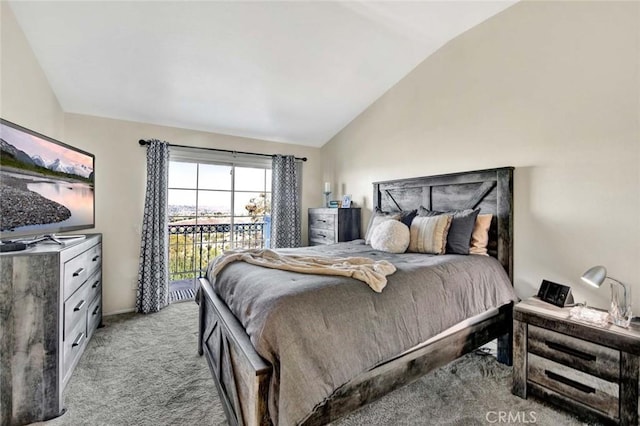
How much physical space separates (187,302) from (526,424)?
12.1ft

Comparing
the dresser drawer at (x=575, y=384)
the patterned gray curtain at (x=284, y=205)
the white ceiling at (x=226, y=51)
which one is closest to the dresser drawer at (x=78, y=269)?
the white ceiling at (x=226, y=51)

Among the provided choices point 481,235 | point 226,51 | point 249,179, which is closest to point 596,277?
point 481,235

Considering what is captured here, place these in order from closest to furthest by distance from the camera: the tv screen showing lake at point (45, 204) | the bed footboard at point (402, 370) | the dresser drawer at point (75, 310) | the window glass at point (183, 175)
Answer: the bed footboard at point (402, 370), the tv screen showing lake at point (45, 204), the dresser drawer at point (75, 310), the window glass at point (183, 175)

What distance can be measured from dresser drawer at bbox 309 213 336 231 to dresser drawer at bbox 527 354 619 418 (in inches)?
101

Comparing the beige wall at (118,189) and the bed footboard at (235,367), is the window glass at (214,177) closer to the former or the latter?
the beige wall at (118,189)

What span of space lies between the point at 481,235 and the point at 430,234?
438 mm

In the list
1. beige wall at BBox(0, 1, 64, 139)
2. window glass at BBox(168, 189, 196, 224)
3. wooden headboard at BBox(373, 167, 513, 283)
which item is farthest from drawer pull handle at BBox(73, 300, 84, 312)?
wooden headboard at BBox(373, 167, 513, 283)

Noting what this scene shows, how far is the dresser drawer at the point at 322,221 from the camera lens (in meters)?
4.00

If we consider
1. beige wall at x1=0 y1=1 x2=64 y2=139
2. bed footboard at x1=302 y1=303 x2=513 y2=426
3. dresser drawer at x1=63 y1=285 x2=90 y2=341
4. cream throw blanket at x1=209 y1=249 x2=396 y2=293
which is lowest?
bed footboard at x1=302 y1=303 x2=513 y2=426

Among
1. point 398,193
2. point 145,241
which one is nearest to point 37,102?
point 145,241

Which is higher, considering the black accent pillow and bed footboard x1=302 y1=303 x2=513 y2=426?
the black accent pillow

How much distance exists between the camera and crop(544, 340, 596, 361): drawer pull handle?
1680 millimetres

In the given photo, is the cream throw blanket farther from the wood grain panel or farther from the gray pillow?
the wood grain panel

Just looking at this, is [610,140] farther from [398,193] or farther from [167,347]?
[167,347]
